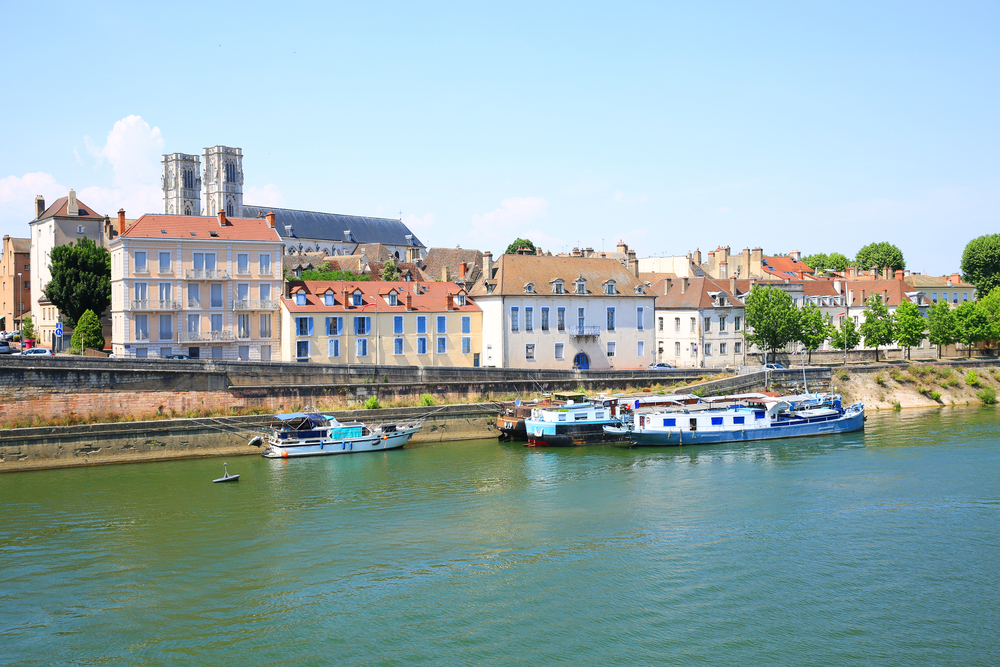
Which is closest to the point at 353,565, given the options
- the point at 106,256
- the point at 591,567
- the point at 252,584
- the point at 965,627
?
the point at 252,584

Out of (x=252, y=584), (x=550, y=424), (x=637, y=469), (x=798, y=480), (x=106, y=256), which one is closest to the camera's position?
(x=252, y=584)

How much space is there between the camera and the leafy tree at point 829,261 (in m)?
114

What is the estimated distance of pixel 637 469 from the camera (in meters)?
34.3

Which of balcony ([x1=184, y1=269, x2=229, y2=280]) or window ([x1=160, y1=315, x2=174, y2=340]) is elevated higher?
balcony ([x1=184, y1=269, x2=229, y2=280])

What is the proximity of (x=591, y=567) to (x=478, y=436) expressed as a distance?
838 inches

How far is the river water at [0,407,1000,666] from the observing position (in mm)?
17547

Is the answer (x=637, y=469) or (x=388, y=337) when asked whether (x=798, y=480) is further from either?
(x=388, y=337)

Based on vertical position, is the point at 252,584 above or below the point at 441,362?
below

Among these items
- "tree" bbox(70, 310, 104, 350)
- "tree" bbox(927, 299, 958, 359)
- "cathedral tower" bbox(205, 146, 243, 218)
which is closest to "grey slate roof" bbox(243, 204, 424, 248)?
"cathedral tower" bbox(205, 146, 243, 218)

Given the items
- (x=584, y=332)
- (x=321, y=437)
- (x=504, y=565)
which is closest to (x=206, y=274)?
(x=321, y=437)

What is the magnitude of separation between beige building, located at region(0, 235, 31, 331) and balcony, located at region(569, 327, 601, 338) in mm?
52554

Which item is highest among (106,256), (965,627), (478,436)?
(106,256)

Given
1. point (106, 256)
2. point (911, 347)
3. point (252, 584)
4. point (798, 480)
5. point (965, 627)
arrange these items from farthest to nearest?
1. point (911, 347)
2. point (106, 256)
3. point (798, 480)
4. point (252, 584)
5. point (965, 627)

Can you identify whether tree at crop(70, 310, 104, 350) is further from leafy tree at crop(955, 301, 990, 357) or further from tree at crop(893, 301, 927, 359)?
leafy tree at crop(955, 301, 990, 357)
